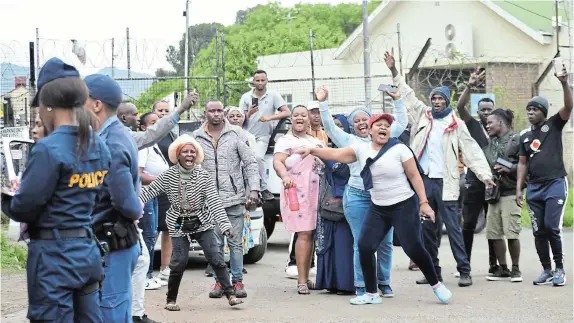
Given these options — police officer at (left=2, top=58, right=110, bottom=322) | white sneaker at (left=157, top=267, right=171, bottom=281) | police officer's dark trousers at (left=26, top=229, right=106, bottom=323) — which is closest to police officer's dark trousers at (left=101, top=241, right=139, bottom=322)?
police officer at (left=2, top=58, right=110, bottom=322)

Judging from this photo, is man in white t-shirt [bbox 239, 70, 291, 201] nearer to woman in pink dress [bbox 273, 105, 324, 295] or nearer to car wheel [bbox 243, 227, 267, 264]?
car wheel [bbox 243, 227, 267, 264]

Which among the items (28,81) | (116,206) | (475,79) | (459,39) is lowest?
(116,206)

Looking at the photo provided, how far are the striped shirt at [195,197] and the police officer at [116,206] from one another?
298cm

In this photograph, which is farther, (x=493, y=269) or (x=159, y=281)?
(x=493, y=269)

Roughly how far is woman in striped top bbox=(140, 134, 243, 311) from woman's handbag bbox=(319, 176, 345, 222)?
64.3 inches

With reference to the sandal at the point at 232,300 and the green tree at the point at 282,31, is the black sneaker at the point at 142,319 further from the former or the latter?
the green tree at the point at 282,31

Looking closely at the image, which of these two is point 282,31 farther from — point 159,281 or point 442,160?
point 159,281

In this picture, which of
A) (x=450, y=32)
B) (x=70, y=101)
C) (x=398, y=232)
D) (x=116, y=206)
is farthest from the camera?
(x=450, y=32)

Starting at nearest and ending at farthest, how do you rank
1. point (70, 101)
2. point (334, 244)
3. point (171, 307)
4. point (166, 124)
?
point (70, 101)
point (166, 124)
point (171, 307)
point (334, 244)

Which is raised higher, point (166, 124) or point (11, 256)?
point (166, 124)

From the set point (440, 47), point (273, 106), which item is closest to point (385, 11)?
point (440, 47)

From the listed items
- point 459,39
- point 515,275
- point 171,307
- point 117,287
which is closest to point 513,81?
point 459,39

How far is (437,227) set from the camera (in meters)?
11.6

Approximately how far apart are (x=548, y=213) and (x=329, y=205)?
2.36 m
